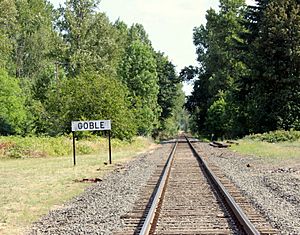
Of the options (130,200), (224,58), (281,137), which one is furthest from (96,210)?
(224,58)

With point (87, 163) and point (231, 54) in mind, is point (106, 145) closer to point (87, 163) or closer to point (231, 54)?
point (87, 163)

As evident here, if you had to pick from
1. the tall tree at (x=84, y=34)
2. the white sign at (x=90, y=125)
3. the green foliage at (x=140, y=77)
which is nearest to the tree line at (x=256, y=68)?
the green foliage at (x=140, y=77)

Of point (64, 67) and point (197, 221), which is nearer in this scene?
point (197, 221)

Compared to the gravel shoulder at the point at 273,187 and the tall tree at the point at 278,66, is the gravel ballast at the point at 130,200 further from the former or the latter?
the tall tree at the point at 278,66

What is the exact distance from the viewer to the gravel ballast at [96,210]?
842 cm

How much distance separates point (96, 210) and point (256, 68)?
34.9 metres

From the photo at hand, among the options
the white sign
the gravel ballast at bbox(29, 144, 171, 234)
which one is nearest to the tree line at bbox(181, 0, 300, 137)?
the white sign

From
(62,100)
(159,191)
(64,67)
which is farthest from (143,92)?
(159,191)

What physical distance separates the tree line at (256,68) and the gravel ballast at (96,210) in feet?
94.2

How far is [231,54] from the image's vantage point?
2308 inches

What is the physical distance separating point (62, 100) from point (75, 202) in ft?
90.1

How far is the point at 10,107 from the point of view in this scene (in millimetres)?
49688

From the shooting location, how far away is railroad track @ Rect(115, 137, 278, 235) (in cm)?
790

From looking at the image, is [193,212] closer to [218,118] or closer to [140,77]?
[218,118]
